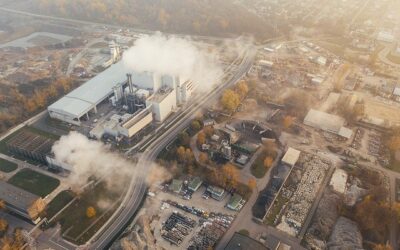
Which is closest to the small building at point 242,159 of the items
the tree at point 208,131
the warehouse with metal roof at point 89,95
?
the tree at point 208,131

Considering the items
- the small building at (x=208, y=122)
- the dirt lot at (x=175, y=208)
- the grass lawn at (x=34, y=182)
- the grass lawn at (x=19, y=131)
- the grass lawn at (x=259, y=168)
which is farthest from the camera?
the small building at (x=208, y=122)

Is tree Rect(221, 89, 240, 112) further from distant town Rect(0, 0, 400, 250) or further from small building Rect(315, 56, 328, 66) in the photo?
small building Rect(315, 56, 328, 66)

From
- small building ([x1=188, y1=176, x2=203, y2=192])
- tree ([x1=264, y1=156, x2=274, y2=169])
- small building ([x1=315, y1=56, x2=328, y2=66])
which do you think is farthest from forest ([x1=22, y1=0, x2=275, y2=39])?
small building ([x1=188, y1=176, x2=203, y2=192])

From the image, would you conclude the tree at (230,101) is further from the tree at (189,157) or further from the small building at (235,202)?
the small building at (235,202)

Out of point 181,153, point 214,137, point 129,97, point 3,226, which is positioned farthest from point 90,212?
point 129,97

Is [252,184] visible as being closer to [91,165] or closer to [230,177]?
[230,177]

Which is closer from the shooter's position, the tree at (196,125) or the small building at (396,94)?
the tree at (196,125)
